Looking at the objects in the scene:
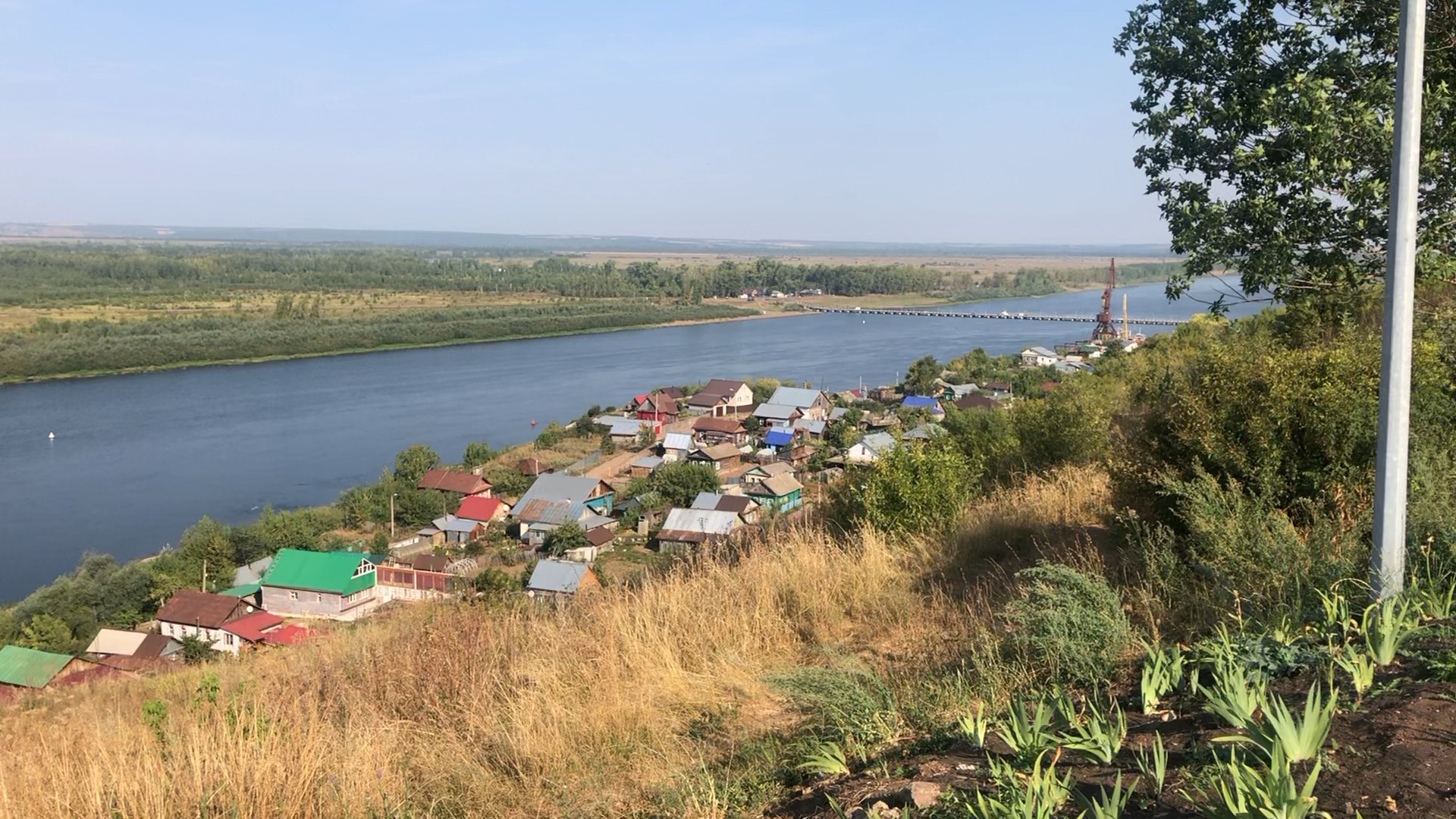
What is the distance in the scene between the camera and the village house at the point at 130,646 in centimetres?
838

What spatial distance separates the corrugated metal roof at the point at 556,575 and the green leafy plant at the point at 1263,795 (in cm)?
842

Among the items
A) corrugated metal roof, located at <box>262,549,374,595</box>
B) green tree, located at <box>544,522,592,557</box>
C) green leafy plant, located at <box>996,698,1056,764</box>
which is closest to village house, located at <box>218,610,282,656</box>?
corrugated metal roof, located at <box>262,549,374,595</box>

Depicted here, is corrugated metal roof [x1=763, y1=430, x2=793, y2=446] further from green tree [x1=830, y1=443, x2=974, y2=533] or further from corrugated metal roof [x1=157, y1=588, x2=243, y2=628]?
green tree [x1=830, y1=443, x2=974, y2=533]

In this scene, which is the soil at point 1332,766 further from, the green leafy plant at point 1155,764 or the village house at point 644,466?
the village house at point 644,466

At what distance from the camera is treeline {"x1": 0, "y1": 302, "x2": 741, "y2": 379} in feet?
87.8

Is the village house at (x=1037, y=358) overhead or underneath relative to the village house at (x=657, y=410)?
overhead

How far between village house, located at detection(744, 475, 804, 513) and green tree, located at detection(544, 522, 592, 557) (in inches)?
101

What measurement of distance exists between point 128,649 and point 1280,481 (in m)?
9.17

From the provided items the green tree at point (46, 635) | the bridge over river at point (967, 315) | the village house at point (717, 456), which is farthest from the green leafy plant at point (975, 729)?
the bridge over river at point (967, 315)

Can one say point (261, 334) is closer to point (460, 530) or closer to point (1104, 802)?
point (460, 530)

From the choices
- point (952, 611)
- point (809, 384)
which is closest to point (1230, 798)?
point (952, 611)

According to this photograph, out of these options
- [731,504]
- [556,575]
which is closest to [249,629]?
[556,575]

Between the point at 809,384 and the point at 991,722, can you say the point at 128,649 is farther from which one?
the point at 809,384

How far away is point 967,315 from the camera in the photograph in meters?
45.1
